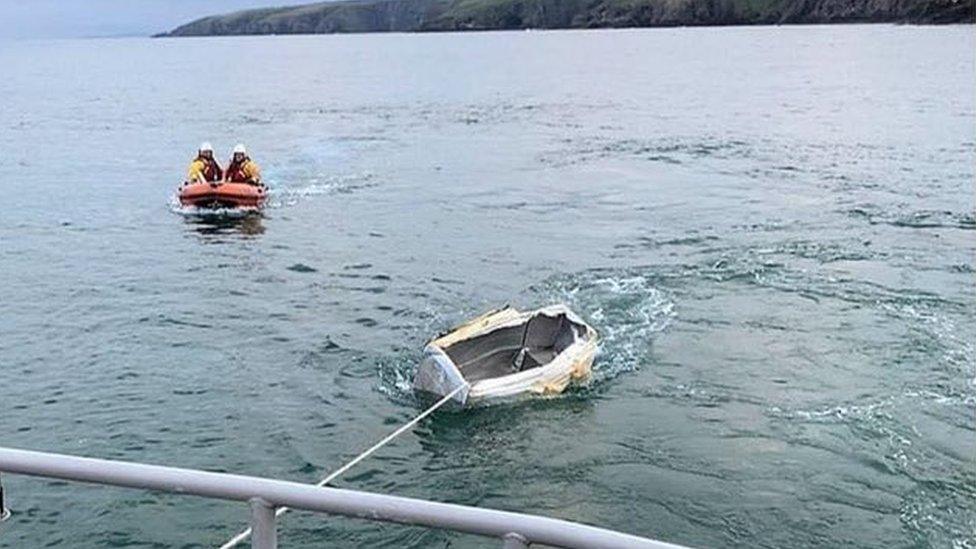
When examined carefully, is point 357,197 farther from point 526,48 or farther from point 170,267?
point 526,48

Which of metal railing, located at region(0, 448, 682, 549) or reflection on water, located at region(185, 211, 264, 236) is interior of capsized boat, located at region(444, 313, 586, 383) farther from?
metal railing, located at region(0, 448, 682, 549)

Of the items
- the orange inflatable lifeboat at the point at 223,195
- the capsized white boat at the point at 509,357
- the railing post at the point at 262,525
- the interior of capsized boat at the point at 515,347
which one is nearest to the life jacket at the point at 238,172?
the orange inflatable lifeboat at the point at 223,195

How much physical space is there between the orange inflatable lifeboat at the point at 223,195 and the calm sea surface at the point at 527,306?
0.70 metres

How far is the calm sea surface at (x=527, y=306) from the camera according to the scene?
1419 cm

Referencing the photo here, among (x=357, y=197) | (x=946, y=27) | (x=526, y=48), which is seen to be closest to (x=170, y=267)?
(x=357, y=197)

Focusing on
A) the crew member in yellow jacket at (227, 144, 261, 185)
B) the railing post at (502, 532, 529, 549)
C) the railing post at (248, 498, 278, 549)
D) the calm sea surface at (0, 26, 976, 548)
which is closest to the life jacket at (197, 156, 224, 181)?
the crew member in yellow jacket at (227, 144, 261, 185)

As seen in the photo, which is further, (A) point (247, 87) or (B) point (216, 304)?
(A) point (247, 87)

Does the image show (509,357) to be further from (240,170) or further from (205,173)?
(205,173)

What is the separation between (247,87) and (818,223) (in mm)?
86066

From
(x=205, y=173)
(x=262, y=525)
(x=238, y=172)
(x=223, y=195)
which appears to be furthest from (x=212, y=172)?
(x=262, y=525)

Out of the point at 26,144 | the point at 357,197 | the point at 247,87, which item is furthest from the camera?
the point at 247,87

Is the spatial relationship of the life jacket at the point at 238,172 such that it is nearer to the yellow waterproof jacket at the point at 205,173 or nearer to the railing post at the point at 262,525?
the yellow waterproof jacket at the point at 205,173

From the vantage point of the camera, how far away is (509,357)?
63.6ft

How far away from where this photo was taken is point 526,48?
614 ft
